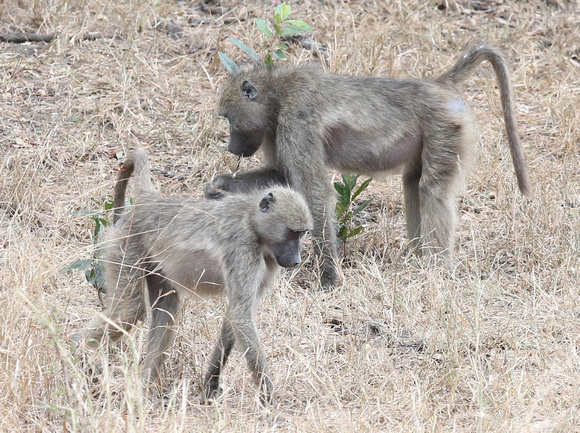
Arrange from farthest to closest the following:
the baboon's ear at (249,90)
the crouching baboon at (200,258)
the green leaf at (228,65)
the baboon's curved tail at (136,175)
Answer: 1. the green leaf at (228,65)
2. the baboon's ear at (249,90)
3. the baboon's curved tail at (136,175)
4. the crouching baboon at (200,258)

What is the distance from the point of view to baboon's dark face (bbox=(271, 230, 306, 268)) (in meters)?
3.56

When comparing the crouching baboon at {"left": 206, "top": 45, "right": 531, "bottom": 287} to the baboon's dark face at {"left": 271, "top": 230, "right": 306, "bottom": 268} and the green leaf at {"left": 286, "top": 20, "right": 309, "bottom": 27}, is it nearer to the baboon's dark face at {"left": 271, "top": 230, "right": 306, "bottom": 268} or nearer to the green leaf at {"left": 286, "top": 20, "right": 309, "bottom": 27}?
the green leaf at {"left": 286, "top": 20, "right": 309, "bottom": 27}

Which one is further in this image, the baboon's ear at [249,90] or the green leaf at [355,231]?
the green leaf at [355,231]

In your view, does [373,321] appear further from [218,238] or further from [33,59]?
[33,59]

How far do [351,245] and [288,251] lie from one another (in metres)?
1.71

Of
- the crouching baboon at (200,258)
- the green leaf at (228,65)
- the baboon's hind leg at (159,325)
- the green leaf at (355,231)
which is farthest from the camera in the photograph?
the green leaf at (228,65)

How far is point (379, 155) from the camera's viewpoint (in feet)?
16.5

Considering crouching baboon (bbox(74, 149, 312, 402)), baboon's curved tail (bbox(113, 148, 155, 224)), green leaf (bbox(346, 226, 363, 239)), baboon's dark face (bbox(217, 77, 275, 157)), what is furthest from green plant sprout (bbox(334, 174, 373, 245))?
baboon's curved tail (bbox(113, 148, 155, 224))

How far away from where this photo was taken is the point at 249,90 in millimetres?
4977

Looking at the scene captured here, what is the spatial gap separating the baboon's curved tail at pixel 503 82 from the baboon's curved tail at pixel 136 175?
2.05 metres

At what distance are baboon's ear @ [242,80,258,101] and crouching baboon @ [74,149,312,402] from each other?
1301mm

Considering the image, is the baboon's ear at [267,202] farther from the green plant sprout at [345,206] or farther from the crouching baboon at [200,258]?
the green plant sprout at [345,206]

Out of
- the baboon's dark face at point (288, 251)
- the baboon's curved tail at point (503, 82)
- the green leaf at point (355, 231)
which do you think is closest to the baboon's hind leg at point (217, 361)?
the baboon's dark face at point (288, 251)

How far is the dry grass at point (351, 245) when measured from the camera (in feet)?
10.3
